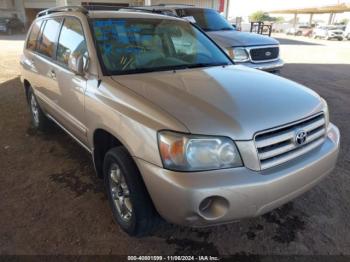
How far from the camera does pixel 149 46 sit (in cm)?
321

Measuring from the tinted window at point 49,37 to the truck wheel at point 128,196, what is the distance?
194 centimetres

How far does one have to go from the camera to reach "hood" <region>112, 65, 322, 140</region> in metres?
2.14

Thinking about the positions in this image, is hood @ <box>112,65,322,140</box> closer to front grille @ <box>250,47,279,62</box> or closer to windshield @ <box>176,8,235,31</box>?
front grille @ <box>250,47,279,62</box>

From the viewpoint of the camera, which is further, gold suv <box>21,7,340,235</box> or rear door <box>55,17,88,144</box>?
rear door <box>55,17,88,144</box>

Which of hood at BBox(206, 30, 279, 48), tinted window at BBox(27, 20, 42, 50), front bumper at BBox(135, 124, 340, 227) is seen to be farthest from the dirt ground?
hood at BBox(206, 30, 279, 48)

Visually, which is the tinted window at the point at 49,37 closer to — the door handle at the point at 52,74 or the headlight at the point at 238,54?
the door handle at the point at 52,74

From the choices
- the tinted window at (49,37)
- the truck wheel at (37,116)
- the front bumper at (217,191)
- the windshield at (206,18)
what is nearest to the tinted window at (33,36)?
the tinted window at (49,37)

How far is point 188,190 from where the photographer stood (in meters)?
1.98

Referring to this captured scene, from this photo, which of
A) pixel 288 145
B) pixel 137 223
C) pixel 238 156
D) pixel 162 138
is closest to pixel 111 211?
pixel 137 223

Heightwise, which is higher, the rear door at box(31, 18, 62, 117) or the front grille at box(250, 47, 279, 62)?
the rear door at box(31, 18, 62, 117)

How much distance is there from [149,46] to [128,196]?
1.53m

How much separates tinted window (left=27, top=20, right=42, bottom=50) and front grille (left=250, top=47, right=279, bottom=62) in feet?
14.3

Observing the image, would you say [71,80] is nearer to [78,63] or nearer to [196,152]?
[78,63]

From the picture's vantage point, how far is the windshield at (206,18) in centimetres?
830
